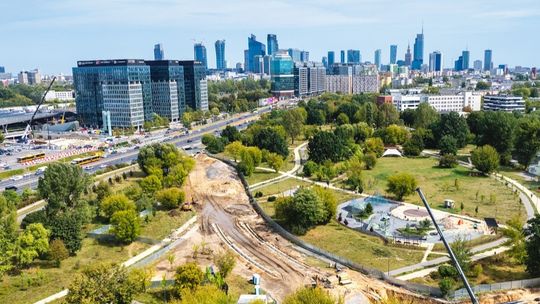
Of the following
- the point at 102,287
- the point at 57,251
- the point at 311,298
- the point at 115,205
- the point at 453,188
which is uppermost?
the point at 311,298

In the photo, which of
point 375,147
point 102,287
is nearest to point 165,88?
point 375,147

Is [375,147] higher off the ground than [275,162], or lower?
higher

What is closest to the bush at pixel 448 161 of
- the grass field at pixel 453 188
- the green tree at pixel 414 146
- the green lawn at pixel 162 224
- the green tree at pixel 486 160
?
the grass field at pixel 453 188

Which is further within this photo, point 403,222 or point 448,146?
point 448,146

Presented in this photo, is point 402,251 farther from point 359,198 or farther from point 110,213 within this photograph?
point 110,213

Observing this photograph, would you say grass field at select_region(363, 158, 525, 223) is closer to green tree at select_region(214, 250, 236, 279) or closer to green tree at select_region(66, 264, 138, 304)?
green tree at select_region(214, 250, 236, 279)

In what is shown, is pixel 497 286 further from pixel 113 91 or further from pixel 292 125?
pixel 113 91
